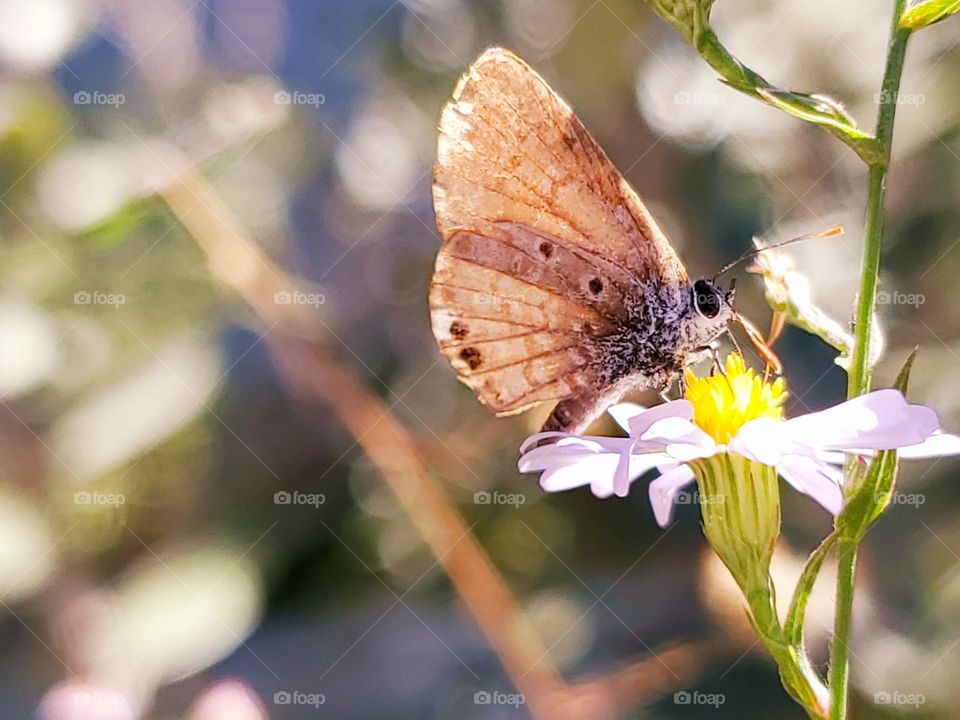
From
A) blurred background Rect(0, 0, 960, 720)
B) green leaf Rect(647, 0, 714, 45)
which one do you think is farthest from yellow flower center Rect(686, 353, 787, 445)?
blurred background Rect(0, 0, 960, 720)

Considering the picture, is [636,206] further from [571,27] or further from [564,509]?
[571,27]

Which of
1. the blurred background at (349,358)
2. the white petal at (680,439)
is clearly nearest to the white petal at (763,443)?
the white petal at (680,439)

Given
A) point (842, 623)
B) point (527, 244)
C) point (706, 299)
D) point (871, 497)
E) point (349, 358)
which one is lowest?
point (842, 623)

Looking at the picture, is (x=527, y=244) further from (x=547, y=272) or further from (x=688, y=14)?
(x=688, y=14)

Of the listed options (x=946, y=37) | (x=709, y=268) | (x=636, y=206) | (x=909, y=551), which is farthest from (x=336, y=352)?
(x=946, y=37)

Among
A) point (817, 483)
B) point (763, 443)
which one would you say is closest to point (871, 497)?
point (763, 443)

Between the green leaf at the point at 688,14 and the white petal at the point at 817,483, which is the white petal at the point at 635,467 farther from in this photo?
the green leaf at the point at 688,14

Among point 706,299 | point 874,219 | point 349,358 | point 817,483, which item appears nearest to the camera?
point 874,219

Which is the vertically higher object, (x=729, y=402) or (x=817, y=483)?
(x=729, y=402)
